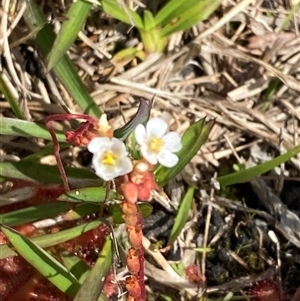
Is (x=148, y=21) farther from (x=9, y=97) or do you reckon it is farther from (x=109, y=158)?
(x=109, y=158)

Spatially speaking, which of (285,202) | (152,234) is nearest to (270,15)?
(285,202)

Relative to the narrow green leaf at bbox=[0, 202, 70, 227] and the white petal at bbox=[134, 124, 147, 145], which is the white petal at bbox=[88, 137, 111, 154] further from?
the narrow green leaf at bbox=[0, 202, 70, 227]

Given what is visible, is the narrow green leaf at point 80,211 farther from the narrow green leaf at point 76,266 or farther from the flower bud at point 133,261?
the flower bud at point 133,261

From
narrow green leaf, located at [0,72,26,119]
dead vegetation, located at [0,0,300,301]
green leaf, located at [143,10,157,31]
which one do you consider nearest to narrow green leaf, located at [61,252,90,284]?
dead vegetation, located at [0,0,300,301]

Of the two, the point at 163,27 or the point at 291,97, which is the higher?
the point at 163,27

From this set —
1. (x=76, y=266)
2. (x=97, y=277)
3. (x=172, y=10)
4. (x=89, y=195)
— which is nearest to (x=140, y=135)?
(x=89, y=195)

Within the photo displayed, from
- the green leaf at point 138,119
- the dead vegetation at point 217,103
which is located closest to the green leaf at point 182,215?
the dead vegetation at point 217,103

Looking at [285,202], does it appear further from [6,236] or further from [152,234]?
[6,236]
